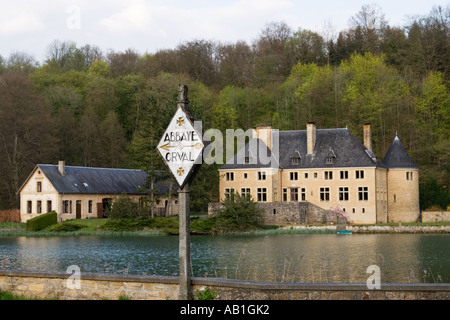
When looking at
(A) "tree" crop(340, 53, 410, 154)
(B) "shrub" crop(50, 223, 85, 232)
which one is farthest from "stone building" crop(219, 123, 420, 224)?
(B) "shrub" crop(50, 223, 85, 232)

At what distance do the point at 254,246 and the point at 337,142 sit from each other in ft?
60.8

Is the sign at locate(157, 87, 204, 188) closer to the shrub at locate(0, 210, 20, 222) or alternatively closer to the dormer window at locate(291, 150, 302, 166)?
the dormer window at locate(291, 150, 302, 166)

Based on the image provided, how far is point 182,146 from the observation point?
33.1ft

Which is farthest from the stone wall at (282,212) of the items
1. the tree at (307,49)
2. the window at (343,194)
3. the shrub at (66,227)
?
the tree at (307,49)

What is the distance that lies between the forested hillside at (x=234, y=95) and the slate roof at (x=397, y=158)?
284 cm

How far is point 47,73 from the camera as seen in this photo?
211 ft

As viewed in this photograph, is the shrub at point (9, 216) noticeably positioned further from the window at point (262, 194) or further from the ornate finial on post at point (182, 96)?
the ornate finial on post at point (182, 96)

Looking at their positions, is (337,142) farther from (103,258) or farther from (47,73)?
(47,73)

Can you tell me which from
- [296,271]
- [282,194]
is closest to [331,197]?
[282,194]

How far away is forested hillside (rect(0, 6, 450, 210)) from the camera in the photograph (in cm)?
4931

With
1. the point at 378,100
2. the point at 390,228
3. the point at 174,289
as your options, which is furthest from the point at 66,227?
the point at 174,289

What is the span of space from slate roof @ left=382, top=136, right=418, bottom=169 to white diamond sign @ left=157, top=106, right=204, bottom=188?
37971mm

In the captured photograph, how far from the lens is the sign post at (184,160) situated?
9945 millimetres

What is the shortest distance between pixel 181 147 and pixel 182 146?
0.07 feet
